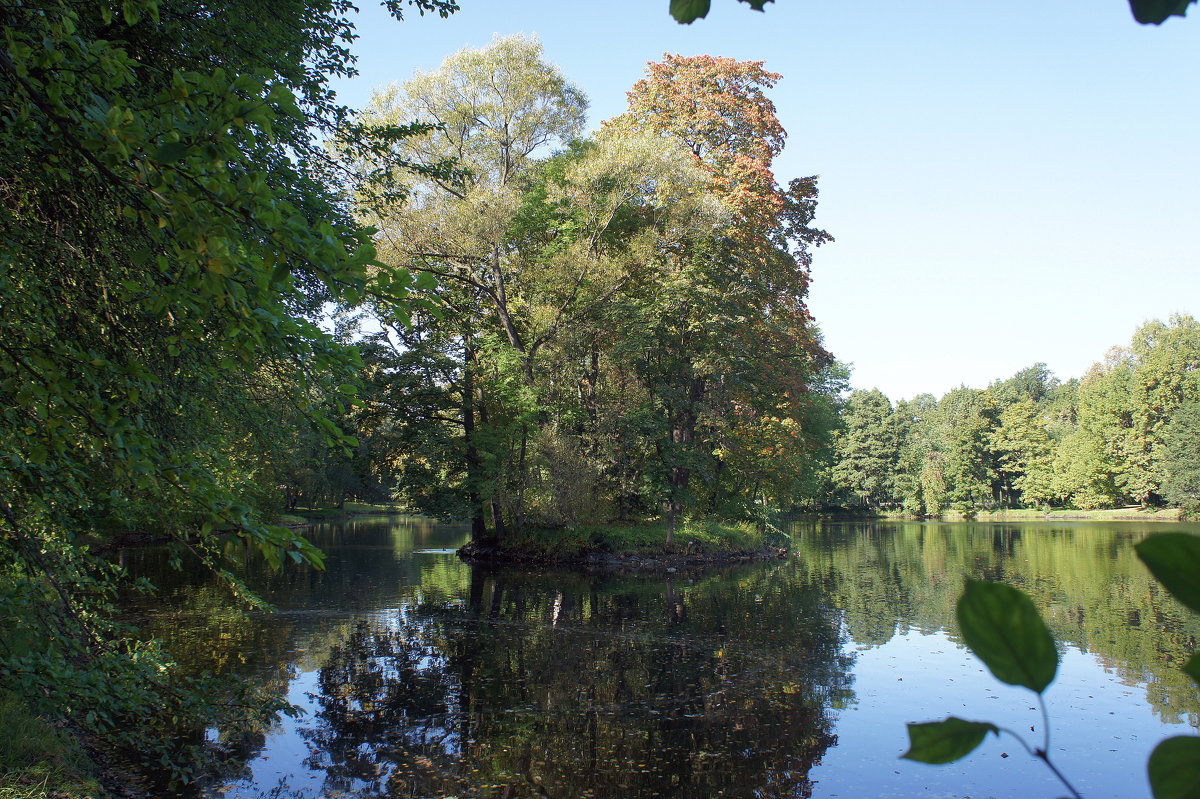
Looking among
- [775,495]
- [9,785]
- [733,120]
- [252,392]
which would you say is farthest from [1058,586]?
[9,785]

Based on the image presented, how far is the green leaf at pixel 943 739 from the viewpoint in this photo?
660mm

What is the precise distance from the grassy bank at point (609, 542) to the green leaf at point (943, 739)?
81.5 feet

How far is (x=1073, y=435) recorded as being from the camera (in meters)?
62.5

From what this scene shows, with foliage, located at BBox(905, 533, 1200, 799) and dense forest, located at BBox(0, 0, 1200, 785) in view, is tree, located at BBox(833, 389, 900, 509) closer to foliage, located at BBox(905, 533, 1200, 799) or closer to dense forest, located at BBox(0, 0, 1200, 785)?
dense forest, located at BBox(0, 0, 1200, 785)

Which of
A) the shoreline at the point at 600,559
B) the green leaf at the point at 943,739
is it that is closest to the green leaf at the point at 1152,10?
the green leaf at the point at 943,739

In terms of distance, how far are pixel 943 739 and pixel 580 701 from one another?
9979 millimetres

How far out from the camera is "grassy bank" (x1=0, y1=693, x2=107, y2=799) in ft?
16.5

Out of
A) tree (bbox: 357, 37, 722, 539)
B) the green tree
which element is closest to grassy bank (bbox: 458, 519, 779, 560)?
tree (bbox: 357, 37, 722, 539)

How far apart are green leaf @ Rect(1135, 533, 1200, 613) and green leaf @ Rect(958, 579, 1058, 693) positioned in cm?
8

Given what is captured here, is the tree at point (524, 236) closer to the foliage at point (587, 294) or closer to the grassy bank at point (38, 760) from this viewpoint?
the foliage at point (587, 294)

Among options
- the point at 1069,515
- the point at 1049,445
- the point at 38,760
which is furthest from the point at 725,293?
the point at 1049,445

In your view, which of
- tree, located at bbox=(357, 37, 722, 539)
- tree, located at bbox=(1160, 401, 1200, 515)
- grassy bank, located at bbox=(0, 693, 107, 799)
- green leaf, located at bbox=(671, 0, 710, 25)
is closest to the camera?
green leaf, located at bbox=(671, 0, 710, 25)

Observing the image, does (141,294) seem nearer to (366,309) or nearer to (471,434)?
(366,309)

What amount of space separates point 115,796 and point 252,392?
3479 mm
